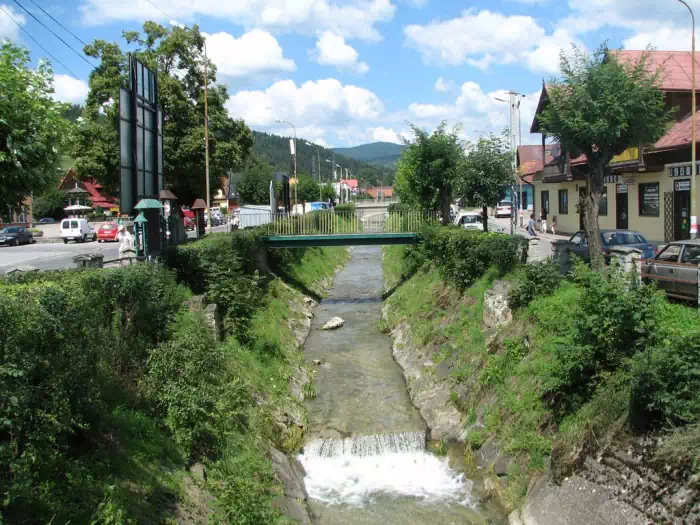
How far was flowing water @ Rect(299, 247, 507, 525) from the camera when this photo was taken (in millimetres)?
12268

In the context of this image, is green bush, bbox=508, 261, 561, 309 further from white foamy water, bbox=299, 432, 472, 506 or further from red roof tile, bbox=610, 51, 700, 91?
red roof tile, bbox=610, 51, 700, 91

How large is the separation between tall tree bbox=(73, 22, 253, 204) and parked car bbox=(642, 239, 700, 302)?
24.5 meters

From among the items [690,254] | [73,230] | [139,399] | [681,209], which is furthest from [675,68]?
[73,230]

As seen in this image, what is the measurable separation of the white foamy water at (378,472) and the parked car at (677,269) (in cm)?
632

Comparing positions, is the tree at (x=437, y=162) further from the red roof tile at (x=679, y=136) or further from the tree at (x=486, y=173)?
the red roof tile at (x=679, y=136)

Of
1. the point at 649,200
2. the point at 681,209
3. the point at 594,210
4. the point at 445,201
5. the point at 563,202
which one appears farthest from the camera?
the point at 563,202

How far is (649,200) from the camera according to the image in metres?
31.2

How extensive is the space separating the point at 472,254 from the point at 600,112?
6.13 m

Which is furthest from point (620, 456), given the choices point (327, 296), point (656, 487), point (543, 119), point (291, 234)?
point (327, 296)

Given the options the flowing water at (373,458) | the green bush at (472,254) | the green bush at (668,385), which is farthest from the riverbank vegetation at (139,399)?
the green bush at (472,254)

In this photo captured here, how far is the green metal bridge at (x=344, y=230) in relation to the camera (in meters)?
29.4

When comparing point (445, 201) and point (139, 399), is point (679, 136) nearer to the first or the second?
point (445, 201)

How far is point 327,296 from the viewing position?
34969 millimetres

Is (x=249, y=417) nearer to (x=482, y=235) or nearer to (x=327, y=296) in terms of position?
(x=482, y=235)
